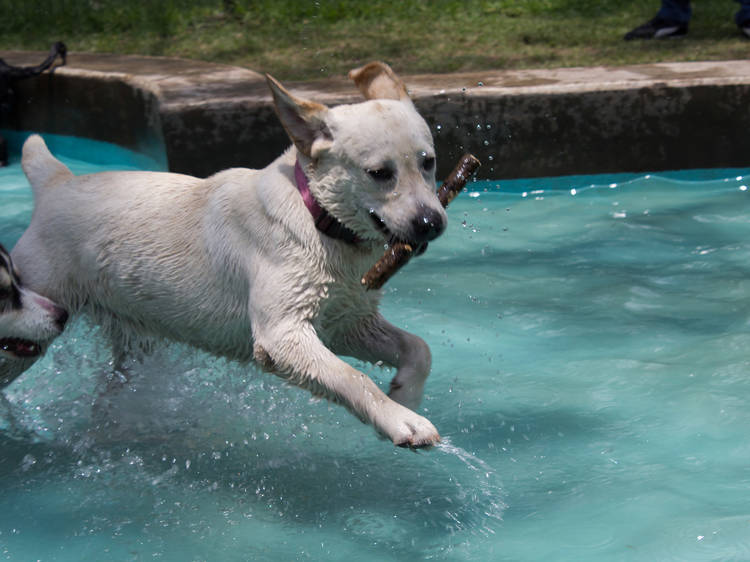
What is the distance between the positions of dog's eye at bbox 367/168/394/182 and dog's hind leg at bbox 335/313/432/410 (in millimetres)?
670

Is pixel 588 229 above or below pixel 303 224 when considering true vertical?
below

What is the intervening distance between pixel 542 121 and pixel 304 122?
3.56 metres

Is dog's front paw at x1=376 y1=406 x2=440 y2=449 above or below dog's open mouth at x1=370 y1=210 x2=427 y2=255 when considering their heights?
below

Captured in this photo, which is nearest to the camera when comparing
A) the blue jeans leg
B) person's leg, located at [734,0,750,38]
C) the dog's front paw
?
the dog's front paw

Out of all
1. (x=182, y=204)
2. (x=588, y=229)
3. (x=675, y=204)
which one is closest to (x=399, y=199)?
(x=182, y=204)

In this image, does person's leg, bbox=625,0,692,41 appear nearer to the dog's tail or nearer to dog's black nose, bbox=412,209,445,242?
the dog's tail

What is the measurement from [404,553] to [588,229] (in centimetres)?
340

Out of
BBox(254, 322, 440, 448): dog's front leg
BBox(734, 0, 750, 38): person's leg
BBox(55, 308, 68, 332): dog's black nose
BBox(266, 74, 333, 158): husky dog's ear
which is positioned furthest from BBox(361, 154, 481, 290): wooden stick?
BBox(734, 0, 750, 38): person's leg

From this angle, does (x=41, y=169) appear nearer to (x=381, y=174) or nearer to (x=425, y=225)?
(x=381, y=174)

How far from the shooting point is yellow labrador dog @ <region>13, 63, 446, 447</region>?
9.80ft

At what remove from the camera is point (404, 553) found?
10.1 ft

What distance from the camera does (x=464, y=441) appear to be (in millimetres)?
3766

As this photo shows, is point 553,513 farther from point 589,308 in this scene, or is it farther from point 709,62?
point 709,62

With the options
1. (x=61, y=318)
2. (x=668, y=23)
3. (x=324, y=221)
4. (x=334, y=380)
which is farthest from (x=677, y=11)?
(x=61, y=318)
